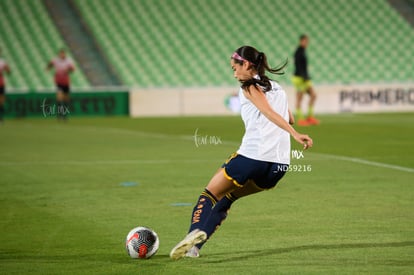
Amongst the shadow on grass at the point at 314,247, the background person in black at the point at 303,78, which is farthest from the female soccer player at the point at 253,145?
the background person in black at the point at 303,78

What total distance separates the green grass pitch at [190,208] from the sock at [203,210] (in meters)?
0.28

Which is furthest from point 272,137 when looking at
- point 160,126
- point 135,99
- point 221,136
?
point 135,99

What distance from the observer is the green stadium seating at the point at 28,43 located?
30672mm

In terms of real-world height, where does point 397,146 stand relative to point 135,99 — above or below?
above

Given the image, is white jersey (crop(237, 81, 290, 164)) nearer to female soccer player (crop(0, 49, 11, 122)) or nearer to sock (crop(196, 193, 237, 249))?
sock (crop(196, 193, 237, 249))

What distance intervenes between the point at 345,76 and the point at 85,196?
24.4m

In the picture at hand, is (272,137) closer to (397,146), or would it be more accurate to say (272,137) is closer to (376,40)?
(397,146)

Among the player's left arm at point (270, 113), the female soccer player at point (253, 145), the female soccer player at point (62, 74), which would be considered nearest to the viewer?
the player's left arm at point (270, 113)

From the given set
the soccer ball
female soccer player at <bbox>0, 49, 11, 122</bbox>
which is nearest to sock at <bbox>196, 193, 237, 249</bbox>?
the soccer ball

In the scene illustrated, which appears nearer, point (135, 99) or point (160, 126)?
point (160, 126)

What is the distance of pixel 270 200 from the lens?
10.4m

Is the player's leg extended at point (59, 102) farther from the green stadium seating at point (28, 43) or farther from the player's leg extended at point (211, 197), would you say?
the player's leg extended at point (211, 197)

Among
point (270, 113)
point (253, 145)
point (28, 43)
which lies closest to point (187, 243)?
point (253, 145)

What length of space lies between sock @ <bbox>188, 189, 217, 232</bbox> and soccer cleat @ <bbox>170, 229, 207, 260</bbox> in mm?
76
